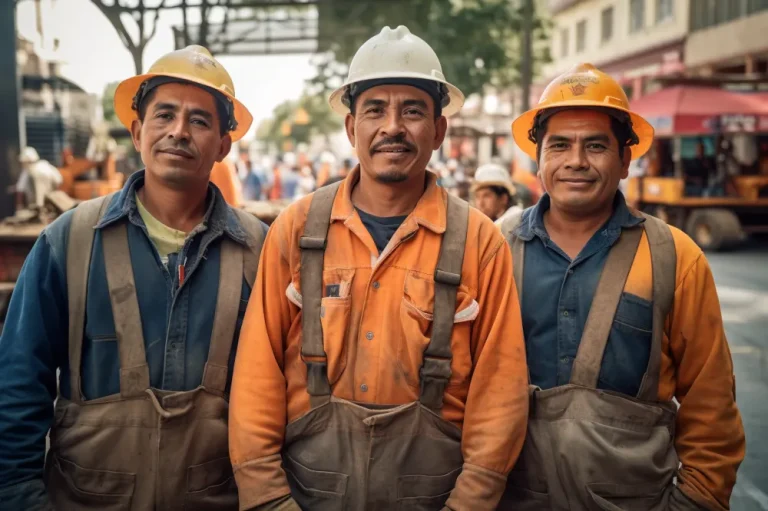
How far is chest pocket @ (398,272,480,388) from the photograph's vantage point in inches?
88.4

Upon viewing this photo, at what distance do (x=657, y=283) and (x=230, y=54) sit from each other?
15599 millimetres

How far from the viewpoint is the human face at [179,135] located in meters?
2.55

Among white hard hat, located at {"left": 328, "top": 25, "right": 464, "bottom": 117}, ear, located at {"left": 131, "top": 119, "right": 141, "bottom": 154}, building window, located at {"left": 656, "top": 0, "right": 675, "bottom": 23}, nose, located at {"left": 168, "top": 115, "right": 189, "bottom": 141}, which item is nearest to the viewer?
white hard hat, located at {"left": 328, "top": 25, "right": 464, "bottom": 117}

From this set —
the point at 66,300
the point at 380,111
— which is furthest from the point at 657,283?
the point at 66,300

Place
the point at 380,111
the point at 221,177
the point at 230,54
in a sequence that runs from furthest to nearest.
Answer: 1. the point at 230,54
2. the point at 221,177
3. the point at 380,111

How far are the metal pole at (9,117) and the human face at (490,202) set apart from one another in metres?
6.28

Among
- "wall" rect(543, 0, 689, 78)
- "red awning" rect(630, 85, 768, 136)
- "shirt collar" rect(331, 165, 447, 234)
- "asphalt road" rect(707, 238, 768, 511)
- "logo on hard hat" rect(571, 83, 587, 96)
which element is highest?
"wall" rect(543, 0, 689, 78)

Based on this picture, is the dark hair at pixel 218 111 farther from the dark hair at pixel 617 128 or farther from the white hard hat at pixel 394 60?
the dark hair at pixel 617 128

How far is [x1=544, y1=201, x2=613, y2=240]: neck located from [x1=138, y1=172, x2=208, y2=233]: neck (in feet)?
4.38

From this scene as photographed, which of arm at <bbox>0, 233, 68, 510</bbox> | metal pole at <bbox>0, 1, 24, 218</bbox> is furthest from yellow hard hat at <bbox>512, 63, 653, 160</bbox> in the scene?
metal pole at <bbox>0, 1, 24, 218</bbox>

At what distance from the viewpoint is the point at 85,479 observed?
7.63ft

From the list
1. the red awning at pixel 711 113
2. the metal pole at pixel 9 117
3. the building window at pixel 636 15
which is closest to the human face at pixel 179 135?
the metal pole at pixel 9 117

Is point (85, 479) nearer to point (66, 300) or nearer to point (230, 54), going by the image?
point (66, 300)

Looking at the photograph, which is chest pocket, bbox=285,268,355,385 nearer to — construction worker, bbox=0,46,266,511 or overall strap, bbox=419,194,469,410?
overall strap, bbox=419,194,469,410
